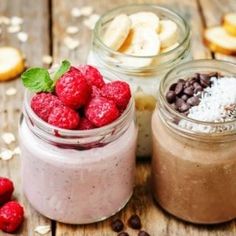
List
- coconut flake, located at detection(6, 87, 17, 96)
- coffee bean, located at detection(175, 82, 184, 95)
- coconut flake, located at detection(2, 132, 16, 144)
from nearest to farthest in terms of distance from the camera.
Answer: coffee bean, located at detection(175, 82, 184, 95)
coconut flake, located at detection(2, 132, 16, 144)
coconut flake, located at detection(6, 87, 17, 96)

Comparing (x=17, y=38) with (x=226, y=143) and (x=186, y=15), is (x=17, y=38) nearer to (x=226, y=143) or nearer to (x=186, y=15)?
(x=186, y=15)

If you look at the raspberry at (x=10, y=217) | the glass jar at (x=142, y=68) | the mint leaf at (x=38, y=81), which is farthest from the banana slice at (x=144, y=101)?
the raspberry at (x=10, y=217)

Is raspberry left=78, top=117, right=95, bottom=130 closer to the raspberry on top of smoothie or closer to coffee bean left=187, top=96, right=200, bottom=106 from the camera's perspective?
the raspberry on top of smoothie

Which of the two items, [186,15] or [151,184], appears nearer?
[151,184]

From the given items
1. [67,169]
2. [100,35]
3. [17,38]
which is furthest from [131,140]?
[17,38]

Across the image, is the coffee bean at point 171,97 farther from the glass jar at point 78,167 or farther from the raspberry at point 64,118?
the raspberry at point 64,118

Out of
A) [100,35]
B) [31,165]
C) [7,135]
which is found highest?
[100,35]

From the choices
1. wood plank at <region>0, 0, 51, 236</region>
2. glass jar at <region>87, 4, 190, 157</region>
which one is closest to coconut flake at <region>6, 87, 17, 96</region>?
wood plank at <region>0, 0, 51, 236</region>
